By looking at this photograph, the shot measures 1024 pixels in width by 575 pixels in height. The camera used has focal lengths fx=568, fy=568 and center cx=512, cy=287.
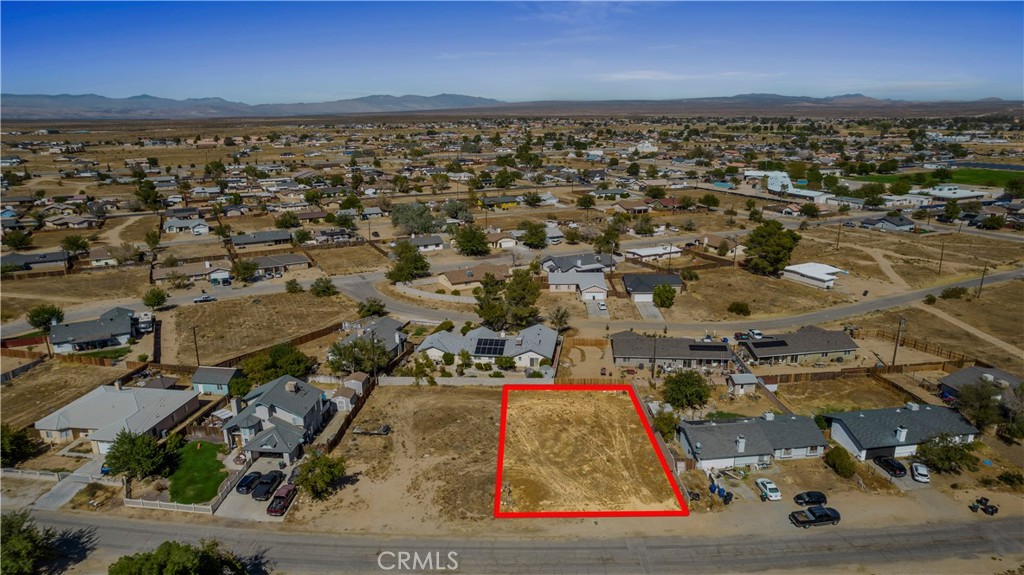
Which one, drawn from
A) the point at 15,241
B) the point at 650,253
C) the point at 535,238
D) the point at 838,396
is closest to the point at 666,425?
the point at 838,396

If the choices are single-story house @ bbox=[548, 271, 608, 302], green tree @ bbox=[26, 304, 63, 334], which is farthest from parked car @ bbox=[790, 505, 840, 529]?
green tree @ bbox=[26, 304, 63, 334]

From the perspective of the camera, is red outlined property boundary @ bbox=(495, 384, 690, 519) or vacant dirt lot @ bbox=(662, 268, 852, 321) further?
vacant dirt lot @ bbox=(662, 268, 852, 321)

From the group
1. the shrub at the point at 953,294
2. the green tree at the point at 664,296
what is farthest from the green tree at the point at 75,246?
the shrub at the point at 953,294

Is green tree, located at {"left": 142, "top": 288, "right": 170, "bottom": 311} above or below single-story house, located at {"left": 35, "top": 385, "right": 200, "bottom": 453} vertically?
above

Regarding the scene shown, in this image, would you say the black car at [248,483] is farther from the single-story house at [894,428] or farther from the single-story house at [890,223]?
the single-story house at [890,223]

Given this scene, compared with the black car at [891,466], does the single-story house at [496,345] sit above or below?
above

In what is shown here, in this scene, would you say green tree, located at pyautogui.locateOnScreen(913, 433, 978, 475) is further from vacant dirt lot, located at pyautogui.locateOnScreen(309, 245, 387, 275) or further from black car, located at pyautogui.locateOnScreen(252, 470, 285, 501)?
vacant dirt lot, located at pyautogui.locateOnScreen(309, 245, 387, 275)

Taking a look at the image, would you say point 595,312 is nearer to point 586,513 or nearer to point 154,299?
point 586,513
